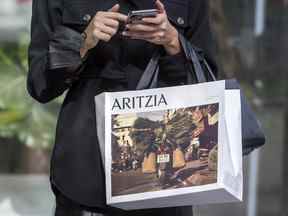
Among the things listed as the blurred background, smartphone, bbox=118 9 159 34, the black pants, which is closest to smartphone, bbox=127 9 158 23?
smartphone, bbox=118 9 159 34

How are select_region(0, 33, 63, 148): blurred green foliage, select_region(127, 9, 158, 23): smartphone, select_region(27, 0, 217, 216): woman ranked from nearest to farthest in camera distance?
1. select_region(127, 9, 158, 23): smartphone
2. select_region(27, 0, 217, 216): woman
3. select_region(0, 33, 63, 148): blurred green foliage

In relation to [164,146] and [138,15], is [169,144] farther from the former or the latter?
[138,15]

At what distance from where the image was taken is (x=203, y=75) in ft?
6.20

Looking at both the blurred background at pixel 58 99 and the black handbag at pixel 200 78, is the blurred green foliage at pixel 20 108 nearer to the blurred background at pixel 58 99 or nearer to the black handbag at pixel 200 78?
the blurred background at pixel 58 99

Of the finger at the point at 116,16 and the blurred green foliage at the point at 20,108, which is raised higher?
the finger at the point at 116,16

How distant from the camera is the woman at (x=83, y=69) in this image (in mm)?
1841

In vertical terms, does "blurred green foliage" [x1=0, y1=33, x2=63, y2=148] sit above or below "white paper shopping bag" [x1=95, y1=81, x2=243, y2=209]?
below

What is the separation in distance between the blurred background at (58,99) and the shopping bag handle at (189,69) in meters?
2.71

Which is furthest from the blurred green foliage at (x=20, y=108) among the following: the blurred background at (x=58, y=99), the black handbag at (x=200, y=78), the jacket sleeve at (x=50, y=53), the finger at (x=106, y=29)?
the finger at (x=106, y=29)

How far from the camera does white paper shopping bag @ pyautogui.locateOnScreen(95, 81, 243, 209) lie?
5.78 feet

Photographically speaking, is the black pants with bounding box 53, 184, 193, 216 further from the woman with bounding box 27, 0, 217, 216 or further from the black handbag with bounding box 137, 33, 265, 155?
the black handbag with bounding box 137, 33, 265, 155

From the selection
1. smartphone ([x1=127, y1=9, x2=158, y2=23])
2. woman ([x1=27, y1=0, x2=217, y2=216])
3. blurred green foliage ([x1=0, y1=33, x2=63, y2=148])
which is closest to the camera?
smartphone ([x1=127, y1=9, x2=158, y2=23])

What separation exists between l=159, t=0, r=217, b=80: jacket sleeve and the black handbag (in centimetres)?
2

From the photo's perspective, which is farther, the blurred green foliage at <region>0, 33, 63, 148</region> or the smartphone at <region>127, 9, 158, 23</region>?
the blurred green foliage at <region>0, 33, 63, 148</region>
